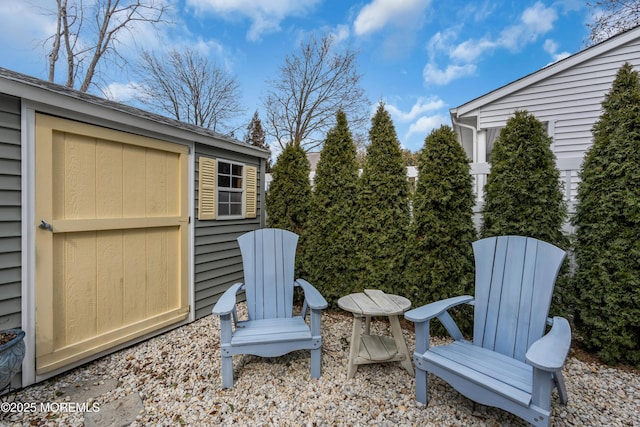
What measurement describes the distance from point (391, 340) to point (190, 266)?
2.24m

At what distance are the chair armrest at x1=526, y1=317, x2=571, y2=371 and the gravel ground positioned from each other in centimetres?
57

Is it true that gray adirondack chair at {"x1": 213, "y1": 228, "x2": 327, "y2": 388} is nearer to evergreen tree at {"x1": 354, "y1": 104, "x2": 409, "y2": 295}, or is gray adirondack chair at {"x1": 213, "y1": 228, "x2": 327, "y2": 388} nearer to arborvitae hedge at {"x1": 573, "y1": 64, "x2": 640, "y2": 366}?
evergreen tree at {"x1": 354, "y1": 104, "x2": 409, "y2": 295}

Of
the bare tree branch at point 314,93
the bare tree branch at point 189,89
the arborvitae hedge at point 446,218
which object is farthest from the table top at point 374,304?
the bare tree branch at point 189,89

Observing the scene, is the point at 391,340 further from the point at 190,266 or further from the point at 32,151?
the point at 32,151

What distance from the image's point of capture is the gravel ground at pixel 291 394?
1722 millimetres

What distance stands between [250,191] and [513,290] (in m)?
3.17

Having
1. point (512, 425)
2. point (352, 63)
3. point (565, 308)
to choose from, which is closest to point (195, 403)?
point (512, 425)

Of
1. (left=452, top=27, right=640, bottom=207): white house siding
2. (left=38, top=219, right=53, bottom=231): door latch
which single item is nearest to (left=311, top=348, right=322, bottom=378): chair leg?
(left=38, top=219, right=53, bottom=231): door latch

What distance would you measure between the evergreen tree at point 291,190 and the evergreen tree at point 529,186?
6.81 feet

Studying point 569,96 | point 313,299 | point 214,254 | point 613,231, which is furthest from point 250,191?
point 569,96

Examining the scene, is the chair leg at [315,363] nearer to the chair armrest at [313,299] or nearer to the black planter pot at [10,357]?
the chair armrest at [313,299]

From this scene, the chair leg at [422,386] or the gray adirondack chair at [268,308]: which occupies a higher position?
the gray adirondack chair at [268,308]

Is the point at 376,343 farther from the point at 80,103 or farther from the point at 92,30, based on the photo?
the point at 92,30

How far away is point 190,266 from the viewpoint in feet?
10.3
